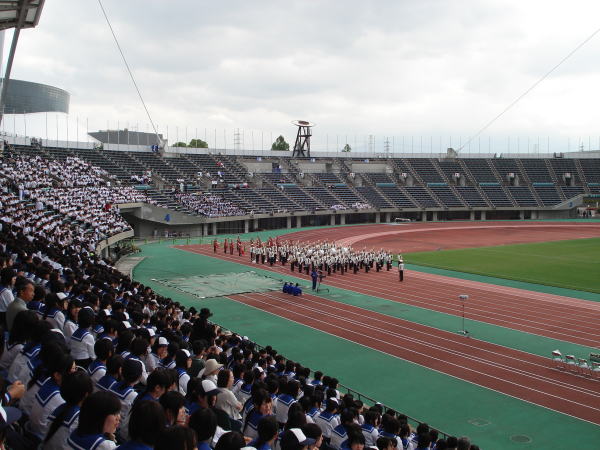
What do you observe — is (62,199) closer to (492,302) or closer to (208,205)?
(208,205)

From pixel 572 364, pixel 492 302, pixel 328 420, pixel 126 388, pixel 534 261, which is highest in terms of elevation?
pixel 126 388

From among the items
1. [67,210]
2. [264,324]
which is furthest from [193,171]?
[264,324]

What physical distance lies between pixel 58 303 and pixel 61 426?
520 cm

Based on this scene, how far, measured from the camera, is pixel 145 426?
393 cm

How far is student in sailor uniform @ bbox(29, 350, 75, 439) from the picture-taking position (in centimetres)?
511

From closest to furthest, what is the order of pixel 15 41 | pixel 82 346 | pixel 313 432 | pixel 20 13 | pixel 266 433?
1. pixel 266 433
2. pixel 313 432
3. pixel 82 346
4. pixel 20 13
5. pixel 15 41

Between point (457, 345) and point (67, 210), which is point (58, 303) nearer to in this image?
point (457, 345)

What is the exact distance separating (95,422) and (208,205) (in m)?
62.8

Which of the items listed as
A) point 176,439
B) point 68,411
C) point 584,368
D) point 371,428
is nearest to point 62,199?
point 584,368

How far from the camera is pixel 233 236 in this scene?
63.5m

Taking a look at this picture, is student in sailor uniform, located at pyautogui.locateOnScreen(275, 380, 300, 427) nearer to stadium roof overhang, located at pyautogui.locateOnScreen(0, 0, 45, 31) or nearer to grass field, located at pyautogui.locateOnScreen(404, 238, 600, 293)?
stadium roof overhang, located at pyautogui.locateOnScreen(0, 0, 45, 31)

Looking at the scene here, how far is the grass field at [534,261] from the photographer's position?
34.1m

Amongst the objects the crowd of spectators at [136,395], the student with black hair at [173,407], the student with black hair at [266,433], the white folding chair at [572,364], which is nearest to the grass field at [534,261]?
the white folding chair at [572,364]

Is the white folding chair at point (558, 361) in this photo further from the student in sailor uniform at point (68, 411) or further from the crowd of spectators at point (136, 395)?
the student in sailor uniform at point (68, 411)
